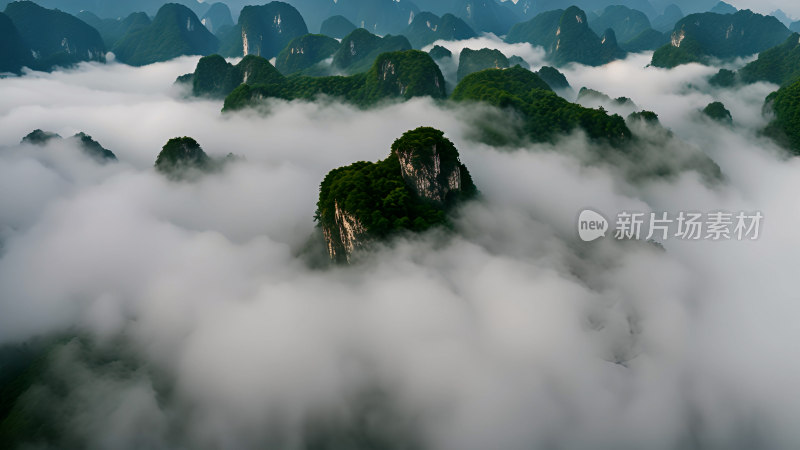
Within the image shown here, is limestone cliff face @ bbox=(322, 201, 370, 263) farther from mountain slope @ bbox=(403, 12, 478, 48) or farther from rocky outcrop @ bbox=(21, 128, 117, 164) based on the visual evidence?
mountain slope @ bbox=(403, 12, 478, 48)

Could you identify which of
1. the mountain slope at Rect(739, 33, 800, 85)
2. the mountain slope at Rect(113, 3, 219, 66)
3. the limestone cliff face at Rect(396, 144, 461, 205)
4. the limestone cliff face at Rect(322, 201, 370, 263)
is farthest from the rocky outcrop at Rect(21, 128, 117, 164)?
the mountain slope at Rect(739, 33, 800, 85)

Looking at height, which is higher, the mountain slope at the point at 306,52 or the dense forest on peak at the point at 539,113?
the mountain slope at the point at 306,52

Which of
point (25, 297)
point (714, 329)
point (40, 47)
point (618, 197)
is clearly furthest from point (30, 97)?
point (714, 329)

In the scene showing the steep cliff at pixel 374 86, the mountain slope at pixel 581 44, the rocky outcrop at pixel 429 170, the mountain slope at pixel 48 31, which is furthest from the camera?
the mountain slope at pixel 48 31

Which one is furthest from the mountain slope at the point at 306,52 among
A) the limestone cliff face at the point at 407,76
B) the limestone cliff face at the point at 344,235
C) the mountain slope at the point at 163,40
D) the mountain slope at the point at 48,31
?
the limestone cliff face at the point at 344,235

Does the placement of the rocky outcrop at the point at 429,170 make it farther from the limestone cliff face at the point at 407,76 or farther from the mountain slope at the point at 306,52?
the mountain slope at the point at 306,52

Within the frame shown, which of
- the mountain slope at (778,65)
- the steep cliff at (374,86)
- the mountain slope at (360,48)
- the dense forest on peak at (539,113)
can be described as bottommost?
the dense forest on peak at (539,113)

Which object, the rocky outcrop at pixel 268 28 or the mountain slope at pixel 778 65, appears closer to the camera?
the mountain slope at pixel 778 65

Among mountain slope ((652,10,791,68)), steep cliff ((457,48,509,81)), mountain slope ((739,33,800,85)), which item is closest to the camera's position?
mountain slope ((739,33,800,85))

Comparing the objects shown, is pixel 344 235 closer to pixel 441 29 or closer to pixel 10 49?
pixel 10 49
